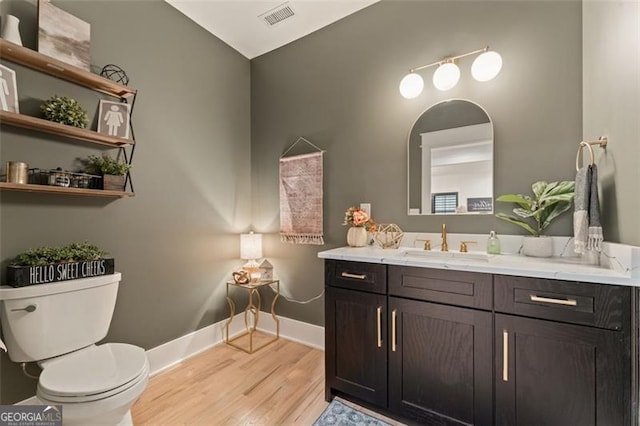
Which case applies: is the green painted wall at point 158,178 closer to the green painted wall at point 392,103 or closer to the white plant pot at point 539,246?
the green painted wall at point 392,103

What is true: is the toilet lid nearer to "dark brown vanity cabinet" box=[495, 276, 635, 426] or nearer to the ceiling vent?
"dark brown vanity cabinet" box=[495, 276, 635, 426]

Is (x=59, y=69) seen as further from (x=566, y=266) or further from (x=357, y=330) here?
(x=566, y=266)

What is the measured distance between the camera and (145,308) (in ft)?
6.40

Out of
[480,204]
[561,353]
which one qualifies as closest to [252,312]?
[480,204]

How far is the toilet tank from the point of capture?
1286 millimetres

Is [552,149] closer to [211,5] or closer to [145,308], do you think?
[211,5]

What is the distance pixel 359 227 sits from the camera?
2021mm

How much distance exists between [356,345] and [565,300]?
1030 millimetres

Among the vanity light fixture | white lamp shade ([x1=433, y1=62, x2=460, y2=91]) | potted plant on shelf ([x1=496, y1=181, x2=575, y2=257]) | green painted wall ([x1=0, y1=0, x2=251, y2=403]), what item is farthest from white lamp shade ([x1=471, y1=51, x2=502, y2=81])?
green painted wall ([x1=0, y1=0, x2=251, y2=403])

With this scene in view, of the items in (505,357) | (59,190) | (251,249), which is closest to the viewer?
(505,357)

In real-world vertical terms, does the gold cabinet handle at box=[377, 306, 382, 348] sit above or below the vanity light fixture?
below

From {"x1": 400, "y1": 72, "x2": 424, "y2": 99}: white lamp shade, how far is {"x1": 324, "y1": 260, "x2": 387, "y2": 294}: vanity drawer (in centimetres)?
125

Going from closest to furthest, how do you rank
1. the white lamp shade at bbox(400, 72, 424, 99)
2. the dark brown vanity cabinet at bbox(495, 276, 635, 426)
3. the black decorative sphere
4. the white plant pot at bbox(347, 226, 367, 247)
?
the dark brown vanity cabinet at bbox(495, 276, 635, 426) < the black decorative sphere < the white lamp shade at bbox(400, 72, 424, 99) < the white plant pot at bbox(347, 226, 367, 247)

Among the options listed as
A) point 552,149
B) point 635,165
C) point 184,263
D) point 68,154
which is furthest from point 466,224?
point 68,154
